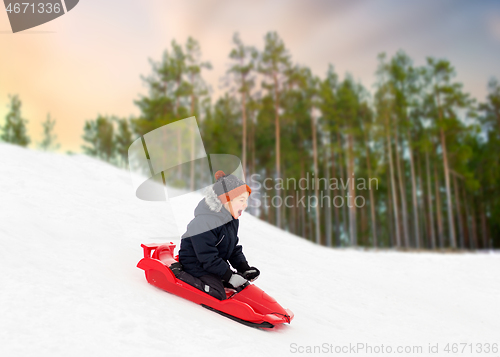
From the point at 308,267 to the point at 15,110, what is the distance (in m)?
33.3

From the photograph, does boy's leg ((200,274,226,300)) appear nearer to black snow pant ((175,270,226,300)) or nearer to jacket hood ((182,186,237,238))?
black snow pant ((175,270,226,300))

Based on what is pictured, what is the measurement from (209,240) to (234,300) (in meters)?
0.61

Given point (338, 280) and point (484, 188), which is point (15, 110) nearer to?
point (338, 280)

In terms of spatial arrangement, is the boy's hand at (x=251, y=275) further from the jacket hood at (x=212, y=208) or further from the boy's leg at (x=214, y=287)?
the jacket hood at (x=212, y=208)

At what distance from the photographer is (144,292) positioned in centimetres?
327

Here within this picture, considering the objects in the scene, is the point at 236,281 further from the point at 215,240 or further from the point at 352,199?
the point at 352,199

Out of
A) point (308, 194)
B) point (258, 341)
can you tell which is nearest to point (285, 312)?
point (258, 341)

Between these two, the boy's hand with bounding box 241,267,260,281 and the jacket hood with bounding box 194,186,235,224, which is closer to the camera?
the jacket hood with bounding box 194,186,235,224

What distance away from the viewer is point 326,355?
2.94 meters

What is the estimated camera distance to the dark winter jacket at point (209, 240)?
3117 mm

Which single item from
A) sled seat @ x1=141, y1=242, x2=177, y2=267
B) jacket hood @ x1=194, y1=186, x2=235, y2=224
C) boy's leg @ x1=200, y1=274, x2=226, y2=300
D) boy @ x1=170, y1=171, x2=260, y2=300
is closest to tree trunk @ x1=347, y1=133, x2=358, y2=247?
sled seat @ x1=141, y1=242, x2=177, y2=267

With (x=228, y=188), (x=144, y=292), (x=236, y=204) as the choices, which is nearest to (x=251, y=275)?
(x=236, y=204)

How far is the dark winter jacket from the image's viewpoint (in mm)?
3117

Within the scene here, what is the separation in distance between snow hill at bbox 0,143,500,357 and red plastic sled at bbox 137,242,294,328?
0.33 ft
